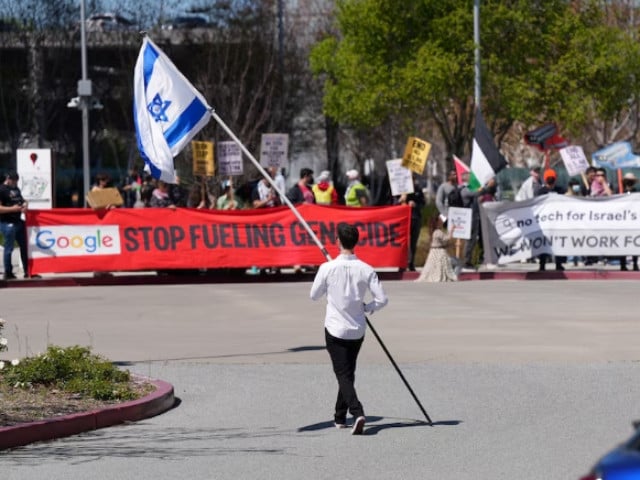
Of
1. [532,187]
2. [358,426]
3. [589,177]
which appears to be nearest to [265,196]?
[532,187]

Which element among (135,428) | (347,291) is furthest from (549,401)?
(135,428)

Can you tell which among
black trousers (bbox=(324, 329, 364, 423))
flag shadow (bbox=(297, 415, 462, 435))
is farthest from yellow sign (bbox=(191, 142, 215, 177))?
black trousers (bbox=(324, 329, 364, 423))

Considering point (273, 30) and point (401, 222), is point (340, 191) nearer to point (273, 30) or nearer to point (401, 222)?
point (273, 30)

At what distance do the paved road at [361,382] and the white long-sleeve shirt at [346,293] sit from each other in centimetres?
74

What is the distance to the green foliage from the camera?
38.8ft

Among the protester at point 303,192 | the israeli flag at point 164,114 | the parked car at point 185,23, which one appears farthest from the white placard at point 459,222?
the parked car at point 185,23

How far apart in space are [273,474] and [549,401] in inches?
141

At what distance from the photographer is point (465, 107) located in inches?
1857

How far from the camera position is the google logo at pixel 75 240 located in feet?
82.3

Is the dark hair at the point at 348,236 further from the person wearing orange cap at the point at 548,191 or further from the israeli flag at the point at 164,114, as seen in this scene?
the person wearing orange cap at the point at 548,191

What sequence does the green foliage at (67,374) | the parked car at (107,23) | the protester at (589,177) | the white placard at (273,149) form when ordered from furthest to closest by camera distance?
1. the parked car at (107,23)
2. the protester at (589,177)
3. the white placard at (273,149)
4. the green foliage at (67,374)

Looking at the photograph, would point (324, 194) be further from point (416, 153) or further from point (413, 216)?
point (416, 153)

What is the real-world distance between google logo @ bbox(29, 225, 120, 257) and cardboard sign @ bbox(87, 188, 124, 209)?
504 millimetres

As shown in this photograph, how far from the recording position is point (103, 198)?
84.4ft
